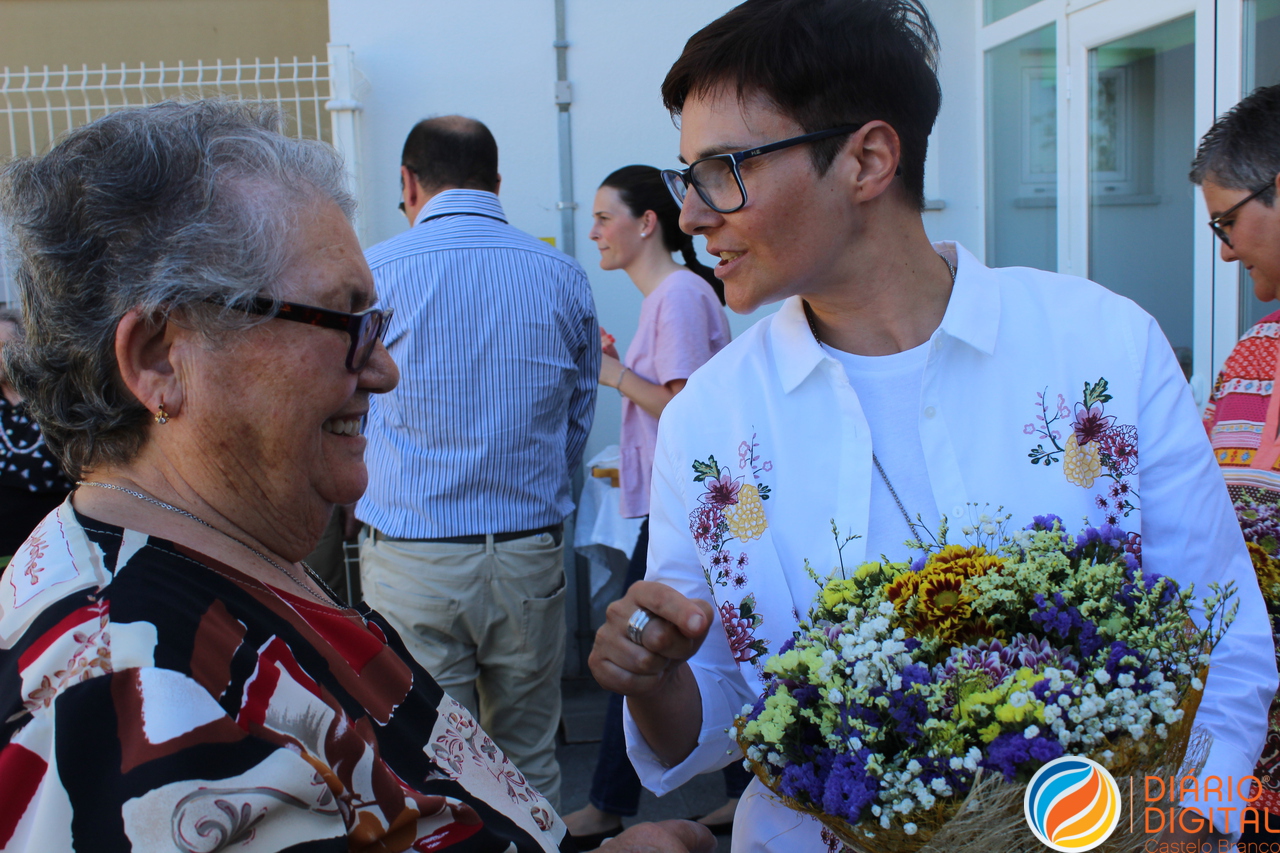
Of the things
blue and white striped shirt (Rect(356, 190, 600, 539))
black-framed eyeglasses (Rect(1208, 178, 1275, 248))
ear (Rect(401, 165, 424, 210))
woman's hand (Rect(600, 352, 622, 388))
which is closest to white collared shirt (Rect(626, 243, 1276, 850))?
black-framed eyeglasses (Rect(1208, 178, 1275, 248))

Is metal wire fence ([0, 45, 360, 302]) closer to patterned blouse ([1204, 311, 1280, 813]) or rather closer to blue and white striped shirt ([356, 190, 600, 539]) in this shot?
blue and white striped shirt ([356, 190, 600, 539])

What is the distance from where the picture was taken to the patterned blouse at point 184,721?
907mm

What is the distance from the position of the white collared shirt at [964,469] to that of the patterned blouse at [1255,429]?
0.68 m

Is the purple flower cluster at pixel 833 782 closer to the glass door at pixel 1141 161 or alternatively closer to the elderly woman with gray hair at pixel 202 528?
the elderly woman with gray hair at pixel 202 528

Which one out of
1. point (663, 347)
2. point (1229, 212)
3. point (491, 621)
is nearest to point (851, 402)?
point (1229, 212)

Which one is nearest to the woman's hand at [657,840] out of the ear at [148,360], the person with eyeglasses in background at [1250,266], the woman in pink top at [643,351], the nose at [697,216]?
the ear at [148,360]

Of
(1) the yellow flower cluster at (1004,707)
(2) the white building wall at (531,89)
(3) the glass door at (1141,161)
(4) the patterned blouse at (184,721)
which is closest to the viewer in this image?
(4) the patterned blouse at (184,721)

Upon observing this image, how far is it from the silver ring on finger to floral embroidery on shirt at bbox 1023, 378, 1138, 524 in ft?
Result: 2.23

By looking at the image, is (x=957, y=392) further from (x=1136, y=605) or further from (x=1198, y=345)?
(x=1198, y=345)

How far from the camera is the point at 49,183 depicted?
3.80 ft

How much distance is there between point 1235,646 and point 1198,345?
10.00 ft

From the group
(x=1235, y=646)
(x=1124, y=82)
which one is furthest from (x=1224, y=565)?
(x=1124, y=82)

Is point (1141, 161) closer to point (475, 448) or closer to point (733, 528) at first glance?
point (475, 448)

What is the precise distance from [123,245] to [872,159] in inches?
45.6
